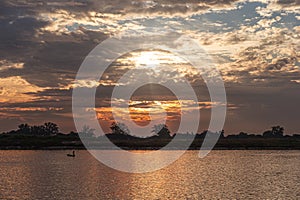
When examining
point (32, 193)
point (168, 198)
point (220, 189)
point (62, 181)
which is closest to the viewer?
point (168, 198)

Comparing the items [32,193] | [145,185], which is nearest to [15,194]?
[32,193]

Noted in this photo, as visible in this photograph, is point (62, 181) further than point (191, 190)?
Yes

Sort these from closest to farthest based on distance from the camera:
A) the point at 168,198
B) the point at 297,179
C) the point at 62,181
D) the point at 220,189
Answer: the point at 168,198 < the point at 220,189 < the point at 62,181 < the point at 297,179

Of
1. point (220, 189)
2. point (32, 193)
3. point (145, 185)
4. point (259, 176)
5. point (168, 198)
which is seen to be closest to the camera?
point (168, 198)

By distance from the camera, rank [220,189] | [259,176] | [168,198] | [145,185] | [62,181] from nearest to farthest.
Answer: [168,198] < [220,189] < [145,185] < [62,181] < [259,176]

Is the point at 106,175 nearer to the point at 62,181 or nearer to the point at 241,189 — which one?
the point at 62,181

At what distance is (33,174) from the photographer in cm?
8650

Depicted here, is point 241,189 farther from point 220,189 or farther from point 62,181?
point 62,181

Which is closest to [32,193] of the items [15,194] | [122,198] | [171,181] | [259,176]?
[15,194]

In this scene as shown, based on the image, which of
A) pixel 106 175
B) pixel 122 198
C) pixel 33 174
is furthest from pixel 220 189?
pixel 33 174

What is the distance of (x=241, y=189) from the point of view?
63250 millimetres

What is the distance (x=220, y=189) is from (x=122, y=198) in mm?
14972

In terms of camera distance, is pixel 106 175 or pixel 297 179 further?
pixel 106 175

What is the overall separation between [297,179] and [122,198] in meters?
35.5
